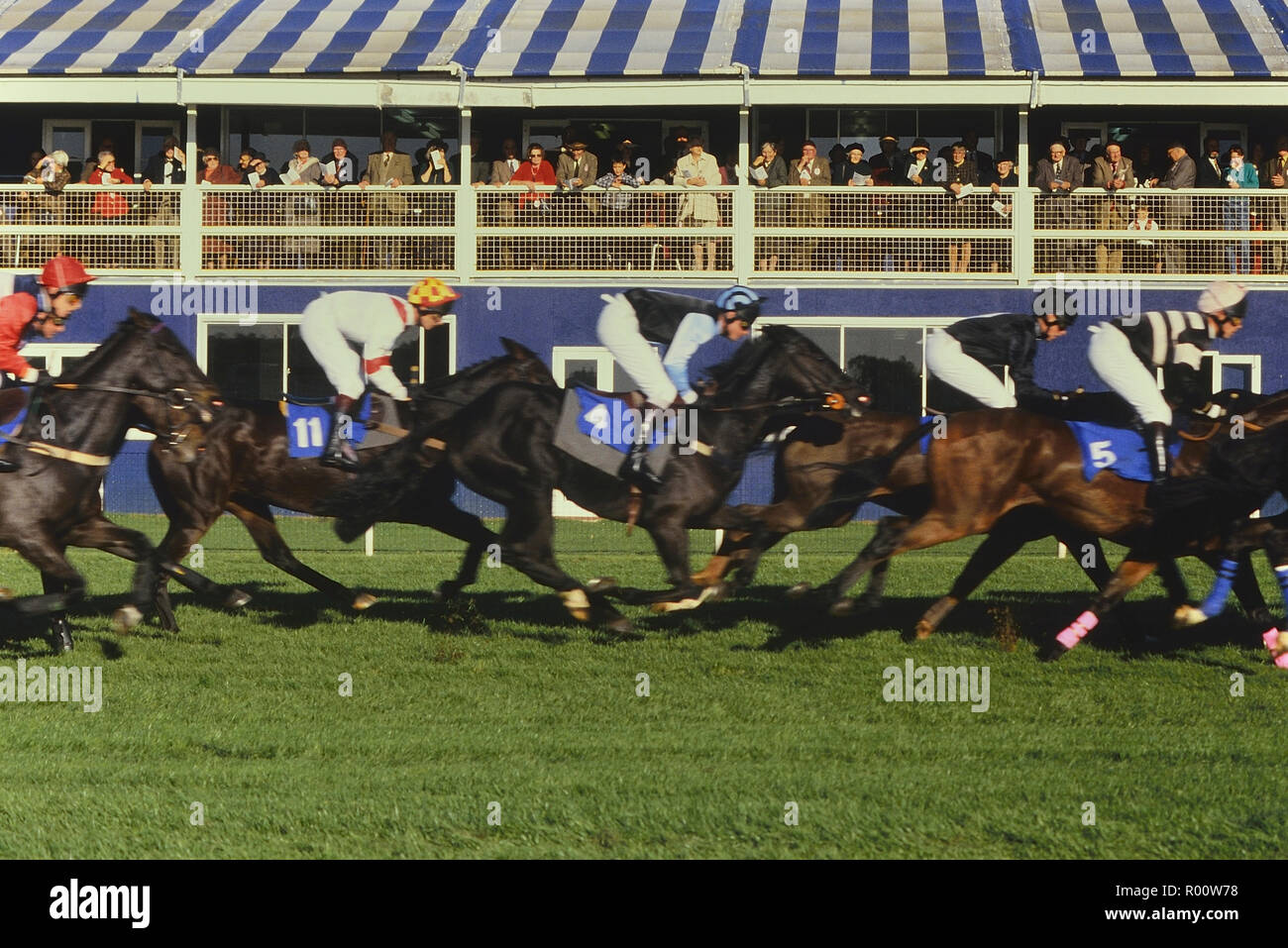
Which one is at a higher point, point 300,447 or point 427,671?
point 300,447

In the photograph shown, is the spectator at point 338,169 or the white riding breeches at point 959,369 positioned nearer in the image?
the white riding breeches at point 959,369

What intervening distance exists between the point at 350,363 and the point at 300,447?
626 mm

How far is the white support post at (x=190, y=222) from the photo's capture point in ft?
43.8

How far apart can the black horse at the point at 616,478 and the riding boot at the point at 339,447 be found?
370mm

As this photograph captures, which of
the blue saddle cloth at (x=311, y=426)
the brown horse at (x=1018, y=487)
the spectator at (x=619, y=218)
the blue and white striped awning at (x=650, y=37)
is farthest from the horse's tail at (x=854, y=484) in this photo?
the blue and white striped awning at (x=650, y=37)

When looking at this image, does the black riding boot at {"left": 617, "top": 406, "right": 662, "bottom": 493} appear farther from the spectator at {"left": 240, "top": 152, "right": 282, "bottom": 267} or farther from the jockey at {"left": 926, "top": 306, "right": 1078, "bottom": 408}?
the spectator at {"left": 240, "top": 152, "right": 282, "bottom": 267}

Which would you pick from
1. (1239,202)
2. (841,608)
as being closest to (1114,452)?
(841,608)

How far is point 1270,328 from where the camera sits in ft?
46.9

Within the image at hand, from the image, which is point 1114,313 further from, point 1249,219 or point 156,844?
point 156,844

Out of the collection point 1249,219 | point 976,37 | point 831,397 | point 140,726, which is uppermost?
point 976,37

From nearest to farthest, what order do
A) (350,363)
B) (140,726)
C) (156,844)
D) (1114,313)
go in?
(156,844)
(140,726)
(350,363)
(1114,313)

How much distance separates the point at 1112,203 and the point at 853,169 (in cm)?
250

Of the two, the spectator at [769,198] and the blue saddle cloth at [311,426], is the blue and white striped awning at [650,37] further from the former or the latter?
the blue saddle cloth at [311,426]

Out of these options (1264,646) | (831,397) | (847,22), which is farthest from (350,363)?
(847,22)
